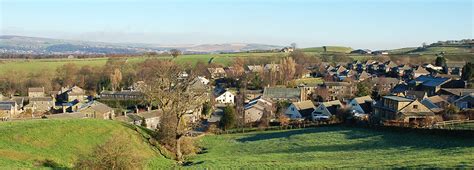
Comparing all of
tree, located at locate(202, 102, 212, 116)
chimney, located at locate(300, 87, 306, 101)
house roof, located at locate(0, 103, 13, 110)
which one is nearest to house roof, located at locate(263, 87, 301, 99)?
chimney, located at locate(300, 87, 306, 101)

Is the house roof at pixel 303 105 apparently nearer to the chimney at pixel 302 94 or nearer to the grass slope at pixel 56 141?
the chimney at pixel 302 94

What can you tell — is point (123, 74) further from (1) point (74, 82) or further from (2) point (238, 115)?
(2) point (238, 115)

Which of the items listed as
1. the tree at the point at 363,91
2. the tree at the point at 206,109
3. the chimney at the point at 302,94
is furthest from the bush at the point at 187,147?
the tree at the point at 363,91

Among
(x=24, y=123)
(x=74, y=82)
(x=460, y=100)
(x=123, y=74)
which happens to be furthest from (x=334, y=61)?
(x=24, y=123)

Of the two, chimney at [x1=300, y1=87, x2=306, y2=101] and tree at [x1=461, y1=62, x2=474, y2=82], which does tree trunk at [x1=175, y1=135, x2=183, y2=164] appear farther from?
tree at [x1=461, y1=62, x2=474, y2=82]

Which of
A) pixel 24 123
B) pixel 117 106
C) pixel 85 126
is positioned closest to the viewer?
pixel 24 123
